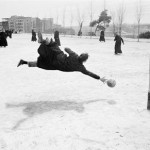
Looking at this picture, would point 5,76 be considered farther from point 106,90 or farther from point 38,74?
point 106,90

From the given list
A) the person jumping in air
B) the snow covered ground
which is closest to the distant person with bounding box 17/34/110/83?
the person jumping in air

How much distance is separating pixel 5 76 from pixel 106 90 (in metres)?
3.57

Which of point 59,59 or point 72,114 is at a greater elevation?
point 59,59

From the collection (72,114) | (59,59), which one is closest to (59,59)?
(59,59)

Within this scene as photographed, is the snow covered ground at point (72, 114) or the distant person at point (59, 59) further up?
the distant person at point (59, 59)

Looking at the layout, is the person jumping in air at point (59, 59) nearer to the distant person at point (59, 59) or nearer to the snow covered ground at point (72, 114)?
the distant person at point (59, 59)

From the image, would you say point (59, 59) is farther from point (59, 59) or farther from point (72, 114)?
point (72, 114)

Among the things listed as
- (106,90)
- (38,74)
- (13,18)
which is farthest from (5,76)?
(13,18)

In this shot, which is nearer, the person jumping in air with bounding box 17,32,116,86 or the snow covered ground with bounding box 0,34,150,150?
the snow covered ground with bounding box 0,34,150,150

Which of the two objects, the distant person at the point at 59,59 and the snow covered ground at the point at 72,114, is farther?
the distant person at the point at 59,59

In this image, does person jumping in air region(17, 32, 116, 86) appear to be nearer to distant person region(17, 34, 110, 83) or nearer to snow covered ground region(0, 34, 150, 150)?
distant person region(17, 34, 110, 83)

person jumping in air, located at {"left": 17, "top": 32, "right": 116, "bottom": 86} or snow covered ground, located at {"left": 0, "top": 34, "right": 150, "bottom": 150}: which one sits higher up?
person jumping in air, located at {"left": 17, "top": 32, "right": 116, "bottom": 86}

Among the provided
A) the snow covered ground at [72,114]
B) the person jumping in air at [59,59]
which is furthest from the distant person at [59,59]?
the snow covered ground at [72,114]

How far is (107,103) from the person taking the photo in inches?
229
